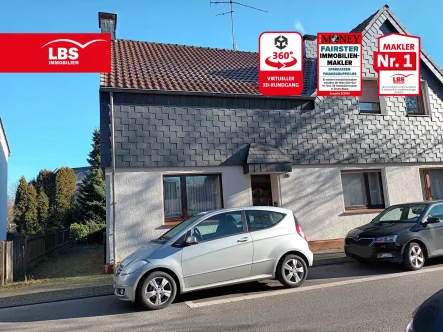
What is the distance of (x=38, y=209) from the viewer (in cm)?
2461

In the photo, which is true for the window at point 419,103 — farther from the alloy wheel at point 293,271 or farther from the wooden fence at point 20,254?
the wooden fence at point 20,254

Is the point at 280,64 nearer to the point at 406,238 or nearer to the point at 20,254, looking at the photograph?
the point at 406,238

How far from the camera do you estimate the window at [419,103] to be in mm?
13891

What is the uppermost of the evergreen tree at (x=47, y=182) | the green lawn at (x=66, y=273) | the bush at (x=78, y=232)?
the evergreen tree at (x=47, y=182)

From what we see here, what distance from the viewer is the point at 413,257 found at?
26.3 feet

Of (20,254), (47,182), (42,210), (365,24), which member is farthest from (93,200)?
(365,24)

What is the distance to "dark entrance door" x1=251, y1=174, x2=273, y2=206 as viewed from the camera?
11867 mm

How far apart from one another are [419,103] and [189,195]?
31.5ft

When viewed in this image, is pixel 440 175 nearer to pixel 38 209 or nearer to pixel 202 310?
pixel 202 310

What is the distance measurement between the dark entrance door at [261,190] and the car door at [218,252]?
5.04 m

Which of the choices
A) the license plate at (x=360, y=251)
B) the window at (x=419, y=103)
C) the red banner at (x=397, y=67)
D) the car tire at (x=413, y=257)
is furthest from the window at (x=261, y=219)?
the window at (x=419, y=103)

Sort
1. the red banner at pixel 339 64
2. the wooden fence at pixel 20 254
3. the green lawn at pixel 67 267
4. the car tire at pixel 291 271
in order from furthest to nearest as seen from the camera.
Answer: the red banner at pixel 339 64 < the green lawn at pixel 67 267 < the wooden fence at pixel 20 254 < the car tire at pixel 291 271

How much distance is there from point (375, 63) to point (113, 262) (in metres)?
11.2

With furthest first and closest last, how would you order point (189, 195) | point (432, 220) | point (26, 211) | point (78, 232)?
point (26, 211)
point (78, 232)
point (189, 195)
point (432, 220)
